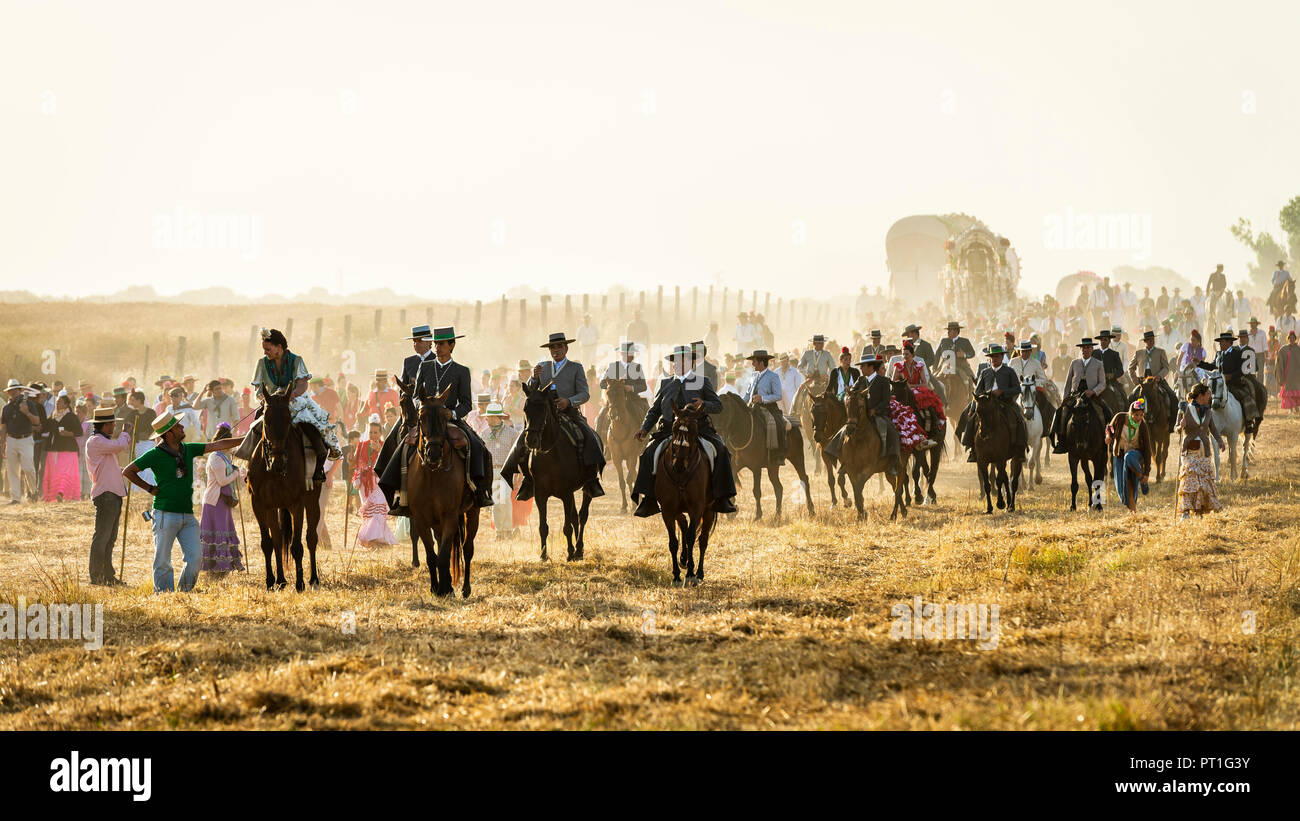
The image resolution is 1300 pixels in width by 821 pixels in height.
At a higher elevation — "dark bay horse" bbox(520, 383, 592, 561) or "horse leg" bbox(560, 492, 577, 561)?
"dark bay horse" bbox(520, 383, 592, 561)

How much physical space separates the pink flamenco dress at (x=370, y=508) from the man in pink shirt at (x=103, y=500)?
3518 millimetres

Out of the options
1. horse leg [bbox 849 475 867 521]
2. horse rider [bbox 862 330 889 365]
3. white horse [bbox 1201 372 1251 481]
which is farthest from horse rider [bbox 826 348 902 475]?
white horse [bbox 1201 372 1251 481]

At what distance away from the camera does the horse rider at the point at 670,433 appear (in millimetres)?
12711

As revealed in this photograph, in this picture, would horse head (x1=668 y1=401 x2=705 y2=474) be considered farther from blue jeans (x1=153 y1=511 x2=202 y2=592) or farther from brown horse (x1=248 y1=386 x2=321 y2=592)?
blue jeans (x1=153 y1=511 x2=202 y2=592)

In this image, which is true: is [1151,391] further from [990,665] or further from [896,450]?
[990,665]

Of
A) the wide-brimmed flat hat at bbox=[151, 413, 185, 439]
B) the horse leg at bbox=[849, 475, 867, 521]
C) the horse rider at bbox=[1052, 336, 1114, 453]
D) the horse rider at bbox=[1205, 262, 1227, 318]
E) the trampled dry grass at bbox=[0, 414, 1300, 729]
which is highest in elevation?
the horse rider at bbox=[1205, 262, 1227, 318]

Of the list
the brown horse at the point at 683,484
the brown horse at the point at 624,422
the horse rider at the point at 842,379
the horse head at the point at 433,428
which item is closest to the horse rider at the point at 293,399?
the horse head at the point at 433,428

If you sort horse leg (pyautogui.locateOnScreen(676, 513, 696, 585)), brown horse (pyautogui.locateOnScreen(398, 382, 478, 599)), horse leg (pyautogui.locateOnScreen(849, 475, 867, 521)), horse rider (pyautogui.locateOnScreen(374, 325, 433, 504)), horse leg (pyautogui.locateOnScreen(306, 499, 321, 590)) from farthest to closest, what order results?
horse leg (pyautogui.locateOnScreen(849, 475, 867, 521)), horse leg (pyautogui.locateOnScreen(306, 499, 321, 590)), horse leg (pyautogui.locateOnScreen(676, 513, 696, 585)), horse rider (pyautogui.locateOnScreen(374, 325, 433, 504)), brown horse (pyautogui.locateOnScreen(398, 382, 478, 599))

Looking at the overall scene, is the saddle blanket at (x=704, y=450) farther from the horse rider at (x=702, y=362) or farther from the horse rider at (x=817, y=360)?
the horse rider at (x=817, y=360)

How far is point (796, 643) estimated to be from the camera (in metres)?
9.02

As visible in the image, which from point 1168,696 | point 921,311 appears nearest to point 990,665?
point 1168,696

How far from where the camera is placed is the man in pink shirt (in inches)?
556

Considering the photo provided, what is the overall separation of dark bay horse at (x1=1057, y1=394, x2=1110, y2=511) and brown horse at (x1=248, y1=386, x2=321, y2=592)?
11.3 meters
